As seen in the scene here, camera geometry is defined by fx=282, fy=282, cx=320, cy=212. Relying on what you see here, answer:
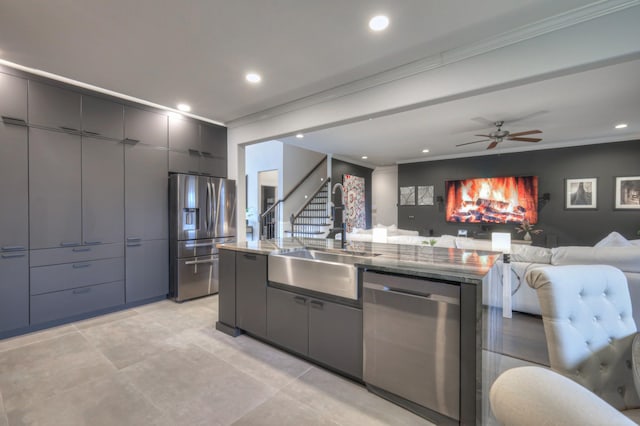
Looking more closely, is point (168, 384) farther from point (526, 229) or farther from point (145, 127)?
point (526, 229)

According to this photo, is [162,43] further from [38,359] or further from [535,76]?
[535,76]

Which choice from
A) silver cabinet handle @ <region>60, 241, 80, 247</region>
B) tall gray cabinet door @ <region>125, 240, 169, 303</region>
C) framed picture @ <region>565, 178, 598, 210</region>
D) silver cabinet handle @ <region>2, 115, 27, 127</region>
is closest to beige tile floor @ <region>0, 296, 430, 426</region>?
tall gray cabinet door @ <region>125, 240, 169, 303</region>

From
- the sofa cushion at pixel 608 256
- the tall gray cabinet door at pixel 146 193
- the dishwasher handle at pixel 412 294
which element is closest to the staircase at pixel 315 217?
the tall gray cabinet door at pixel 146 193

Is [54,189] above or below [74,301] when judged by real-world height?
above

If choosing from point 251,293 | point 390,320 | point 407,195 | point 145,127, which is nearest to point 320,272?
point 390,320

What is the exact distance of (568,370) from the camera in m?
1.10

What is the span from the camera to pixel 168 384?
79.6 inches

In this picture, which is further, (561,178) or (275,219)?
(275,219)

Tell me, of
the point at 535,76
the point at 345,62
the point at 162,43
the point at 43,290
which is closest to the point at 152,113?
the point at 162,43

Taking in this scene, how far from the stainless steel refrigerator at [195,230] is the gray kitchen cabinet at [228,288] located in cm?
122

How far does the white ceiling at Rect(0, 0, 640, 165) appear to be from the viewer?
2.02m

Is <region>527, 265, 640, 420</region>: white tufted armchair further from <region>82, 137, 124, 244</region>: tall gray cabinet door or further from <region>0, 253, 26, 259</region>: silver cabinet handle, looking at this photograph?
<region>0, 253, 26, 259</region>: silver cabinet handle

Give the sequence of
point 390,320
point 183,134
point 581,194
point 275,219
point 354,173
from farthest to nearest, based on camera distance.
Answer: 1. point 354,173
2. point 275,219
3. point 581,194
4. point 183,134
5. point 390,320

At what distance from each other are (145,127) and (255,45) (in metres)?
2.16
